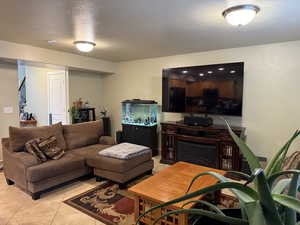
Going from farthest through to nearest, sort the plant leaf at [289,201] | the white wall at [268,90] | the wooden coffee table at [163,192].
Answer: the white wall at [268,90]
the wooden coffee table at [163,192]
the plant leaf at [289,201]

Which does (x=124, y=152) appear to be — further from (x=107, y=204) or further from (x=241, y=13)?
(x=241, y=13)

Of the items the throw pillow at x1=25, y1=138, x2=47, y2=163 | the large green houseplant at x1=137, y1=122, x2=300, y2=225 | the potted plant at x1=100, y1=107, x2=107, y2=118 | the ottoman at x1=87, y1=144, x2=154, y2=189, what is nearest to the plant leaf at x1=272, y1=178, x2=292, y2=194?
the large green houseplant at x1=137, y1=122, x2=300, y2=225

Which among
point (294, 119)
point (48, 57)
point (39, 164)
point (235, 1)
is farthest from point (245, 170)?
point (48, 57)

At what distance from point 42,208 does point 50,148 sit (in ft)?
3.02

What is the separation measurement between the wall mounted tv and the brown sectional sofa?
1535mm

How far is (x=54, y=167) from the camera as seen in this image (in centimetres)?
281

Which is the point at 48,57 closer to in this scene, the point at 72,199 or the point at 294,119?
the point at 72,199

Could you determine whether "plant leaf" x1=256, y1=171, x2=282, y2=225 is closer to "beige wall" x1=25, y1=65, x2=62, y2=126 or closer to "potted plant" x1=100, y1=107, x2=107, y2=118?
"potted plant" x1=100, y1=107, x2=107, y2=118

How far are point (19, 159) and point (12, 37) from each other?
206 cm

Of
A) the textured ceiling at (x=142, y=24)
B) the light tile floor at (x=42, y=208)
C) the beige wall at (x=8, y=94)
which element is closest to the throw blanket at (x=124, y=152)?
the light tile floor at (x=42, y=208)

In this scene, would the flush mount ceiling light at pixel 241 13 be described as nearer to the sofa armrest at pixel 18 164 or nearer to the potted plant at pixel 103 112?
the sofa armrest at pixel 18 164

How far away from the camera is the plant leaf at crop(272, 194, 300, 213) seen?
1.65 ft

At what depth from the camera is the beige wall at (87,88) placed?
5386mm

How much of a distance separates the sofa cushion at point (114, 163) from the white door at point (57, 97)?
104 inches
